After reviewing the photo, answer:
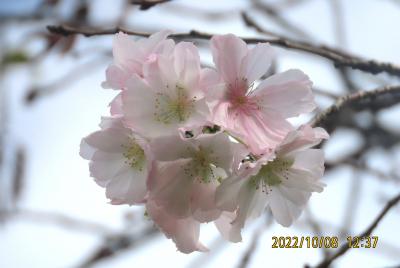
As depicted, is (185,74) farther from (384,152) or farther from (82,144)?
(384,152)

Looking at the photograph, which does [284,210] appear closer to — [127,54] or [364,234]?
[364,234]

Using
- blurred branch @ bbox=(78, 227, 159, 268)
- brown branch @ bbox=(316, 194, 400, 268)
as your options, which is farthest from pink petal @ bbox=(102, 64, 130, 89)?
blurred branch @ bbox=(78, 227, 159, 268)

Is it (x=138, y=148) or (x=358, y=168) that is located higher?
→ (x=138, y=148)

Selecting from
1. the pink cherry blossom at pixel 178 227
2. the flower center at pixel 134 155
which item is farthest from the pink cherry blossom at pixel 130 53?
the pink cherry blossom at pixel 178 227

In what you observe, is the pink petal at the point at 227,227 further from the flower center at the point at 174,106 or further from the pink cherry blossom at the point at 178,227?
the flower center at the point at 174,106

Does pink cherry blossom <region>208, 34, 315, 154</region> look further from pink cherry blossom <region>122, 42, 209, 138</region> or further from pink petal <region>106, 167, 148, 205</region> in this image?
pink petal <region>106, 167, 148, 205</region>

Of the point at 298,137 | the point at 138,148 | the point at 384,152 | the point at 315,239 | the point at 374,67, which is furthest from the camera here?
the point at 384,152

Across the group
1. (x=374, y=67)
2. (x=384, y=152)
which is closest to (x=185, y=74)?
(x=374, y=67)
